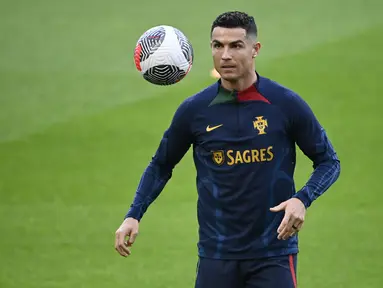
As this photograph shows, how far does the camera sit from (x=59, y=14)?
2112 centimetres

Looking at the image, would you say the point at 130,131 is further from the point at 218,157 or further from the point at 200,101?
the point at 218,157

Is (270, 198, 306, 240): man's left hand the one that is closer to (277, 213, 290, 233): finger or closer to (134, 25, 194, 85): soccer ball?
(277, 213, 290, 233): finger

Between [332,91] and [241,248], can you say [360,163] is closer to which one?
[332,91]

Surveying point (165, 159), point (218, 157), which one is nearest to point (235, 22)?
point (218, 157)

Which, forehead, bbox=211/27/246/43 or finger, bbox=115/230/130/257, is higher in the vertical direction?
forehead, bbox=211/27/246/43

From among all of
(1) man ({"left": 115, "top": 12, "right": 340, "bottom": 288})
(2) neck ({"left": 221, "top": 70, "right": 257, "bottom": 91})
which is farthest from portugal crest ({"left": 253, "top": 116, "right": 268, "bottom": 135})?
(2) neck ({"left": 221, "top": 70, "right": 257, "bottom": 91})

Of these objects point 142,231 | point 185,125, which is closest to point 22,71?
point 142,231

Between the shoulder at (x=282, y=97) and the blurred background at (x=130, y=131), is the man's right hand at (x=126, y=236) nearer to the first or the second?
the shoulder at (x=282, y=97)

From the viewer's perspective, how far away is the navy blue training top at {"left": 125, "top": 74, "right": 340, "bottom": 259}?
6.61m

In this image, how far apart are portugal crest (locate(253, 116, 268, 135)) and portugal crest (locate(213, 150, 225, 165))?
281mm

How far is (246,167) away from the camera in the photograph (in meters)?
6.62

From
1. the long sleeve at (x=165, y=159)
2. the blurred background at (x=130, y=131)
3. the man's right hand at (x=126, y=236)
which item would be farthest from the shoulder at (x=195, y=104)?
the blurred background at (x=130, y=131)

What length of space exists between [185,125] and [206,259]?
0.90m

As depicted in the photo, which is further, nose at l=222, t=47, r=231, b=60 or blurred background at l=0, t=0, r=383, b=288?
blurred background at l=0, t=0, r=383, b=288
